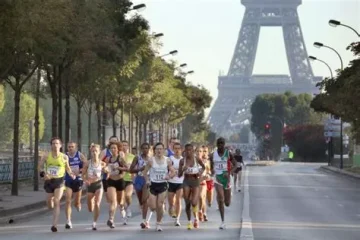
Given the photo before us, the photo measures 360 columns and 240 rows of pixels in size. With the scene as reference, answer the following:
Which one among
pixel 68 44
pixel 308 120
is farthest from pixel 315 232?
pixel 308 120

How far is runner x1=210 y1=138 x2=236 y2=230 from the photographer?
2353 centimetres

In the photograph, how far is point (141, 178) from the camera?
2595 cm

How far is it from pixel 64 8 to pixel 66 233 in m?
8.97

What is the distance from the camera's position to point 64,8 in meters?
29.6

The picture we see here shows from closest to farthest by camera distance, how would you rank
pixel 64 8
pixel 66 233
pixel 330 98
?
pixel 66 233 → pixel 64 8 → pixel 330 98

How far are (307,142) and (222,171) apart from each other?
123 metres

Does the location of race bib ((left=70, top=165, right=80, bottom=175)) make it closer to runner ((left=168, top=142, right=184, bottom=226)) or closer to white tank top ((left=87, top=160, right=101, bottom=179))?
white tank top ((left=87, top=160, right=101, bottom=179))

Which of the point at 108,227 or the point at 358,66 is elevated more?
the point at 358,66

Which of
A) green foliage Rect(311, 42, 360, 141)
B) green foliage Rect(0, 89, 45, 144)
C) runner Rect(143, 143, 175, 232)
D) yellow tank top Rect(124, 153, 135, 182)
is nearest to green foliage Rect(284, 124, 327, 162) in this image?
green foliage Rect(0, 89, 45, 144)

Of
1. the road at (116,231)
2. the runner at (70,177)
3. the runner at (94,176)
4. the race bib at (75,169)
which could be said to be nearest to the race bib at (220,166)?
the road at (116,231)

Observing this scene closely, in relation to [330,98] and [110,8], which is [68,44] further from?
[330,98]

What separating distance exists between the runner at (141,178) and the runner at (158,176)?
730 millimetres

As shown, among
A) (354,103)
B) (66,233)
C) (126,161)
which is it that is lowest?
(66,233)

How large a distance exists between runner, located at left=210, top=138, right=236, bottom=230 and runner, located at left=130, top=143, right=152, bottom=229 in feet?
4.97
